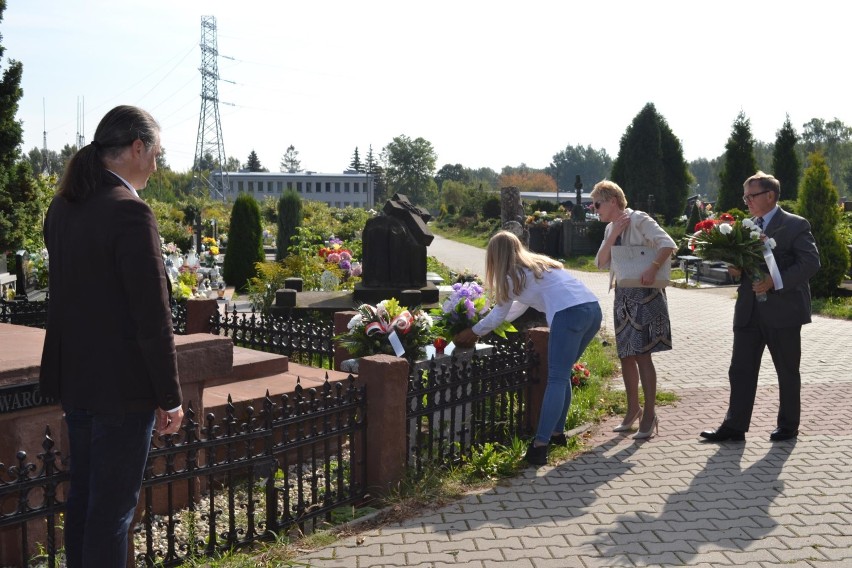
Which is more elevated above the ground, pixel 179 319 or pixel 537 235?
pixel 537 235

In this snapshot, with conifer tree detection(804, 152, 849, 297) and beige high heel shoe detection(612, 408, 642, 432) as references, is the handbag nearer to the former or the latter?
beige high heel shoe detection(612, 408, 642, 432)

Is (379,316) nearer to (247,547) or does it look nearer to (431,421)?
(431,421)

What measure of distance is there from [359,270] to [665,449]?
9.50m

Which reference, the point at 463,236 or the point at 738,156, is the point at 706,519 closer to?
the point at 738,156

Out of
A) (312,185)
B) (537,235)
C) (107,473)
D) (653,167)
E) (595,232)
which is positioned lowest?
(107,473)

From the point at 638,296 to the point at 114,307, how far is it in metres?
4.05

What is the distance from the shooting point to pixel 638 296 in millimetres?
5930

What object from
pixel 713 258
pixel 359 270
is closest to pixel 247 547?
pixel 713 258

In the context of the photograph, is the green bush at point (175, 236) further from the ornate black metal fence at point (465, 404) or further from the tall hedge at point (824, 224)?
the ornate black metal fence at point (465, 404)

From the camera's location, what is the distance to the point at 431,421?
17.0ft

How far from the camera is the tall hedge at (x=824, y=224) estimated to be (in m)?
15.8

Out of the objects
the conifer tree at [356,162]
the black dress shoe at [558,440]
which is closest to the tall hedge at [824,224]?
the black dress shoe at [558,440]

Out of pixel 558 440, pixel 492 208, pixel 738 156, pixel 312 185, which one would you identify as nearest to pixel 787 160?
pixel 738 156

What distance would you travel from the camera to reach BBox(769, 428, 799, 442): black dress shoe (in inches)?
235
